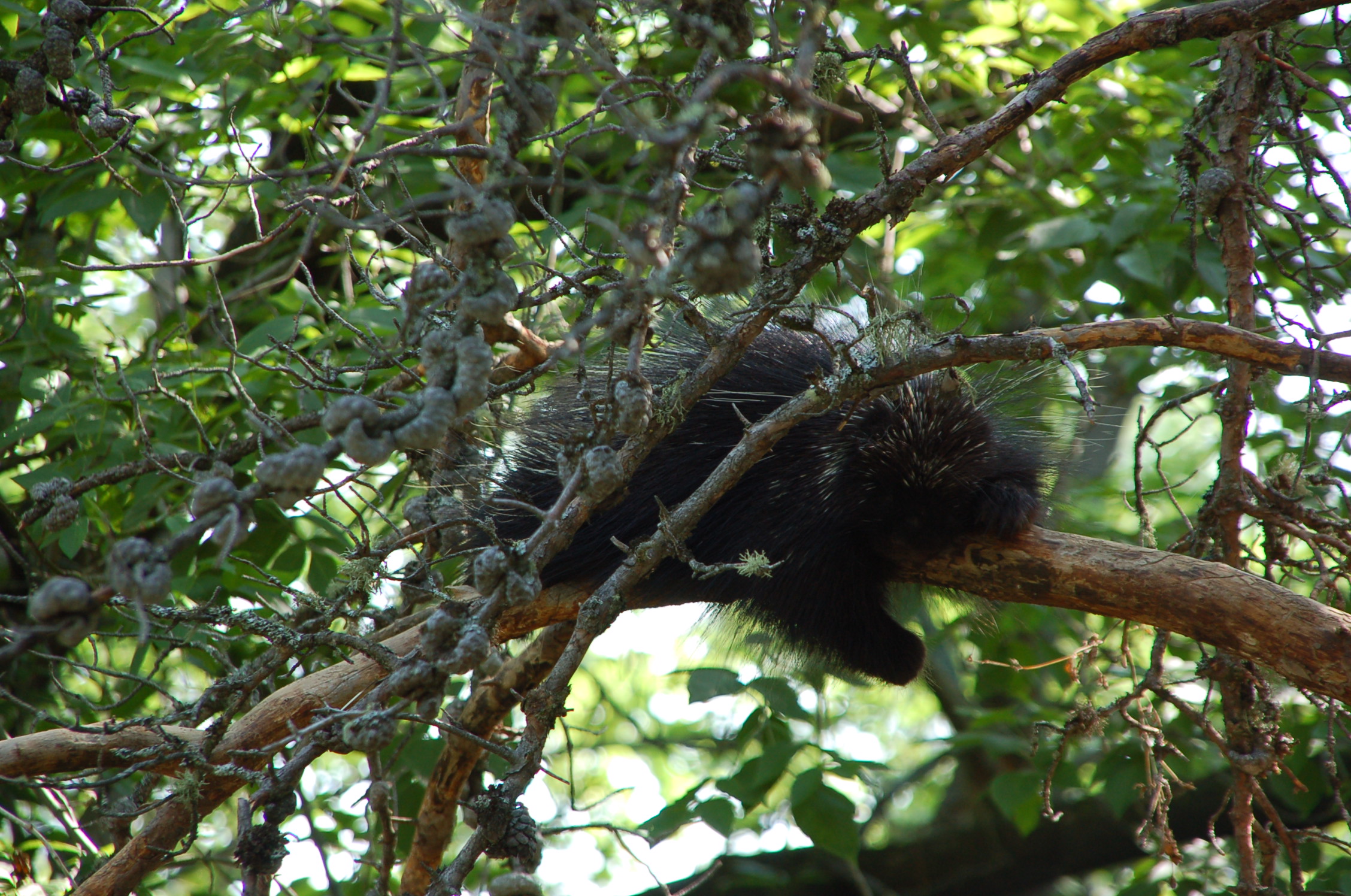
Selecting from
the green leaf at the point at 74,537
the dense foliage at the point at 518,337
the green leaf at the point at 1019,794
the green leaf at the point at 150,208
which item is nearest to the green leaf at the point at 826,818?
the dense foliage at the point at 518,337

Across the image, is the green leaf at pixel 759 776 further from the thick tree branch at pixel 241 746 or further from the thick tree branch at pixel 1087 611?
the thick tree branch at pixel 241 746

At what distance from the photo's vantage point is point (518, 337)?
161 centimetres

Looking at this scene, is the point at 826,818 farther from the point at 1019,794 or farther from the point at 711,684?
the point at 1019,794

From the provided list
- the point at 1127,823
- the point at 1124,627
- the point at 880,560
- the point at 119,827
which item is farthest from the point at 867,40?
the point at 1127,823

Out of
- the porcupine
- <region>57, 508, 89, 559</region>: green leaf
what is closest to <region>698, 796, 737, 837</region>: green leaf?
the porcupine

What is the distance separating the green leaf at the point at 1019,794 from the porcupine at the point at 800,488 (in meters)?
0.57

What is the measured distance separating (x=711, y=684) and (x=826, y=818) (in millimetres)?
379

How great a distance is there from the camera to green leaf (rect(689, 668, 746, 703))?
1944 millimetres

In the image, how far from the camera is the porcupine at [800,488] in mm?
1806

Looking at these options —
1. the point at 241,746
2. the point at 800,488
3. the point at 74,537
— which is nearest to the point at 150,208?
the point at 74,537

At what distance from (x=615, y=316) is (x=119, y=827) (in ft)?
4.56

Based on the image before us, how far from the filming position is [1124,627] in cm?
A: 176

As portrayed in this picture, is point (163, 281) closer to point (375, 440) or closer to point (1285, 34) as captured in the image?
point (375, 440)

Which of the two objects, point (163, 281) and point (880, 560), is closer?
point (880, 560)
